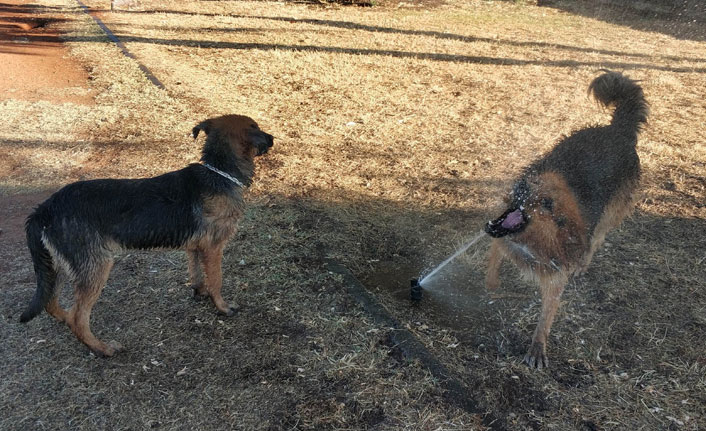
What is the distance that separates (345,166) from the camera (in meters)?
6.87

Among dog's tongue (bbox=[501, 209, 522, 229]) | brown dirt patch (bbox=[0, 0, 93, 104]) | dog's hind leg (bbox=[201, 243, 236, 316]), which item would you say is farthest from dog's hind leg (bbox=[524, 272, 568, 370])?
brown dirt patch (bbox=[0, 0, 93, 104])

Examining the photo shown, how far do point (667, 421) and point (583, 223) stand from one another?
4.63 feet

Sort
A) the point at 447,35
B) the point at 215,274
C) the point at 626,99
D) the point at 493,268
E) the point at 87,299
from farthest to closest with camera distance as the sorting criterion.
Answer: the point at 447,35, the point at 626,99, the point at 493,268, the point at 215,274, the point at 87,299

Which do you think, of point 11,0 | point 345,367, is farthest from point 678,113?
point 11,0

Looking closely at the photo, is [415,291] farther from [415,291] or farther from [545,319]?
[545,319]

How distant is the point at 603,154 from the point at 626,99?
879mm

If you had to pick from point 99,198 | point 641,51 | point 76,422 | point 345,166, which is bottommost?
point 76,422

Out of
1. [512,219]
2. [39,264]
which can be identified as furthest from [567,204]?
[39,264]

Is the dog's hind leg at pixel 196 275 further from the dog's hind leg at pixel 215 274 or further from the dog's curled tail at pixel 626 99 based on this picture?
the dog's curled tail at pixel 626 99

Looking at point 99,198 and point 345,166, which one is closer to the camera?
point 99,198

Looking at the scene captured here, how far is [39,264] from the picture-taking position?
362 centimetres

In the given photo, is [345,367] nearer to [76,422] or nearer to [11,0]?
[76,422]

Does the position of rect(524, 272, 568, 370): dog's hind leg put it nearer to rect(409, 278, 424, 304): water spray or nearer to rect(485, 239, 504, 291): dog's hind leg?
rect(485, 239, 504, 291): dog's hind leg

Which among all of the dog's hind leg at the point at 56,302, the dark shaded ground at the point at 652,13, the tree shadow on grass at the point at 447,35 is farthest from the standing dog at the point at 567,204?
the dark shaded ground at the point at 652,13
